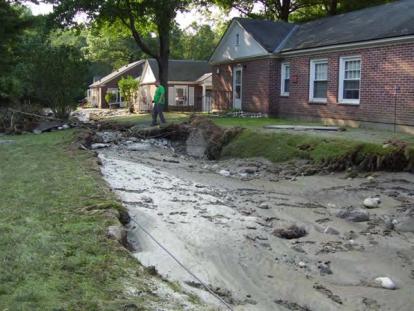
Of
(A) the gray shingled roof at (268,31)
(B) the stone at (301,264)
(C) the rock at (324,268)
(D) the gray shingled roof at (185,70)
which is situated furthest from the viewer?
(D) the gray shingled roof at (185,70)

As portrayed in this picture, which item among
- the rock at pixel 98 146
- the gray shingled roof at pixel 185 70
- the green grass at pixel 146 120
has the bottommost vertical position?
the rock at pixel 98 146

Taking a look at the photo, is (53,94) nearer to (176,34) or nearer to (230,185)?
(230,185)

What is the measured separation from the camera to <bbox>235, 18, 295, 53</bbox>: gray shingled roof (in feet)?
84.1

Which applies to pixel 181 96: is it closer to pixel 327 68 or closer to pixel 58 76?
pixel 58 76

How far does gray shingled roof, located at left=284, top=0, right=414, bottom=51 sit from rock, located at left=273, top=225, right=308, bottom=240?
1112 centimetres

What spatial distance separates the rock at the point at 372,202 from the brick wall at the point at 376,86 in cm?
766

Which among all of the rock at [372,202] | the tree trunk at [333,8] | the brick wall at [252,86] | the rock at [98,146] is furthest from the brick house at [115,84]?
the rock at [372,202]

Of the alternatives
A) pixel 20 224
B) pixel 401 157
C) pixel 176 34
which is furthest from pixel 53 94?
pixel 176 34

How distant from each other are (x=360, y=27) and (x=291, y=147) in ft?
27.4

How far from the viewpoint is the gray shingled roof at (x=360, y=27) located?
1850cm

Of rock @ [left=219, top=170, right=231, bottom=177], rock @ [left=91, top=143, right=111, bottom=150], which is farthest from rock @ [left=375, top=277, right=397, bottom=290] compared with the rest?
rock @ [left=91, top=143, right=111, bottom=150]

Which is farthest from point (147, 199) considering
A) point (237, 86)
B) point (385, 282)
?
point (237, 86)

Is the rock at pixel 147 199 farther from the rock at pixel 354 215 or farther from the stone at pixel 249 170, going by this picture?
the stone at pixel 249 170

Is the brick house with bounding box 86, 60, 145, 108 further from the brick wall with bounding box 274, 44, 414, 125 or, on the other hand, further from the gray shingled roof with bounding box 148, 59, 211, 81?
the brick wall with bounding box 274, 44, 414, 125
